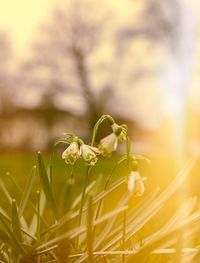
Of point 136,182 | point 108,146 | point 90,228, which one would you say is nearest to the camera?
point 90,228

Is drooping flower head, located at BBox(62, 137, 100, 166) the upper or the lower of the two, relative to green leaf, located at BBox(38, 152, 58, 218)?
upper

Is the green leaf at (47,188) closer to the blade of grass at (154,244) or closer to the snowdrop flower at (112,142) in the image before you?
the snowdrop flower at (112,142)

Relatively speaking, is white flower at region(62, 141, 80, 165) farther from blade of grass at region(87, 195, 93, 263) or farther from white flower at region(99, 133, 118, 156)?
blade of grass at region(87, 195, 93, 263)

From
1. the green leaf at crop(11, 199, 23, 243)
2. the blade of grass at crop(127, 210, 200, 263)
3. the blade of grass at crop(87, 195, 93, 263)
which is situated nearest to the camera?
the blade of grass at crop(87, 195, 93, 263)

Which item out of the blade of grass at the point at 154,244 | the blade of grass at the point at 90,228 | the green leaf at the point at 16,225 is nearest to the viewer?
the blade of grass at the point at 90,228

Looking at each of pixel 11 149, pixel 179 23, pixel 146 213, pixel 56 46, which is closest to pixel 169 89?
pixel 179 23

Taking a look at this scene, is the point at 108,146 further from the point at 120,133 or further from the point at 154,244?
the point at 154,244

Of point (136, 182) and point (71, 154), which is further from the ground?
point (71, 154)

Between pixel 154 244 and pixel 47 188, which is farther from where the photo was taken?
pixel 47 188

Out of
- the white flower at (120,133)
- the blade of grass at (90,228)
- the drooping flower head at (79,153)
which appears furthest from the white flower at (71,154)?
the blade of grass at (90,228)

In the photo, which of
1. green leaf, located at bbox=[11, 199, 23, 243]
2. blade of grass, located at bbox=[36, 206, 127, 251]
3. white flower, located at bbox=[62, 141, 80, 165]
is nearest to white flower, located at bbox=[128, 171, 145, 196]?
blade of grass, located at bbox=[36, 206, 127, 251]

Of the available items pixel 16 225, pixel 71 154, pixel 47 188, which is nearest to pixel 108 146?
pixel 71 154

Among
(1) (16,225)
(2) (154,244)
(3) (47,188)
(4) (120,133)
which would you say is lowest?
(2) (154,244)
